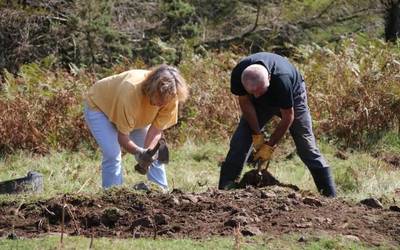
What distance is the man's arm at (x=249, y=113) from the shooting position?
274 inches

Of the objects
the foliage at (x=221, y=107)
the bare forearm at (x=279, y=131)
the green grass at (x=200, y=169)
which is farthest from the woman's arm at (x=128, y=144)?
the foliage at (x=221, y=107)

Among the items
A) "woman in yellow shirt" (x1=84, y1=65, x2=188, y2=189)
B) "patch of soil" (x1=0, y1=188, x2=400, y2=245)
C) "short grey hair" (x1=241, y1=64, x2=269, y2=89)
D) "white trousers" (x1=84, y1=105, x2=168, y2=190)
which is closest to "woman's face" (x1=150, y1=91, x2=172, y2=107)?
"woman in yellow shirt" (x1=84, y1=65, x2=188, y2=189)

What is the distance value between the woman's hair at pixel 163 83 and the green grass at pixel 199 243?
166 centimetres

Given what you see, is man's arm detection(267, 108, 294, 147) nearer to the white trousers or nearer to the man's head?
the man's head

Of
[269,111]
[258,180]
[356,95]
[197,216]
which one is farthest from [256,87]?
[356,95]

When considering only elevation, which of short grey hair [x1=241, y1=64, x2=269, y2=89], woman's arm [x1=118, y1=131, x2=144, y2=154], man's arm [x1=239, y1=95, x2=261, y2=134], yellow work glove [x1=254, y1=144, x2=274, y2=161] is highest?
short grey hair [x1=241, y1=64, x2=269, y2=89]

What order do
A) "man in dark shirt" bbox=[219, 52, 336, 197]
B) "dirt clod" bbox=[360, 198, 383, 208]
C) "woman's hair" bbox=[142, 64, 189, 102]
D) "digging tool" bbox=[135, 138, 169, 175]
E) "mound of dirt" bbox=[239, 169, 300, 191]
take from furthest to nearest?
"mound of dirt" bbox=[239, 169, 300, 191] → "man in dark shirt" bbox=[219, 52, 336, 197] → "digging tool" bbox=[135, 138, 169, 175] → "woman's hair" bbox=[142, 64, 189, 102] → "dirt clod" bbox=[360, 198, 383, 208]

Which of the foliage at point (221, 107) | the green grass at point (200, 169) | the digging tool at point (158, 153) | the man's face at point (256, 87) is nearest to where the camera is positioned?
the digging tool at point (158, 153)

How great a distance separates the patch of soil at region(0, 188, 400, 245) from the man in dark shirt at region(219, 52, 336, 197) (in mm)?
994

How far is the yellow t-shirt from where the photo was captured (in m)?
6.32

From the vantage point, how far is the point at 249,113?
7004mm

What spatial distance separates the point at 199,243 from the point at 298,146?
8.95 ft

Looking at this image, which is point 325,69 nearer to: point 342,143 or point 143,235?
point 342,143

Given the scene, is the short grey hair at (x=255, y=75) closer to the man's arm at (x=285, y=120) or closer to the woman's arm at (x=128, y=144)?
the man's arm at (x=285, y=120)
